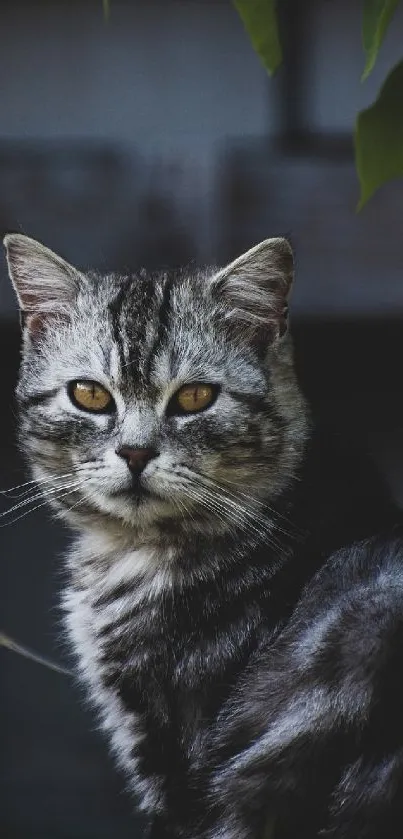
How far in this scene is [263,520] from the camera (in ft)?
4.72

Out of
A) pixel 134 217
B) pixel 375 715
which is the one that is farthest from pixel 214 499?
pixel 134 217

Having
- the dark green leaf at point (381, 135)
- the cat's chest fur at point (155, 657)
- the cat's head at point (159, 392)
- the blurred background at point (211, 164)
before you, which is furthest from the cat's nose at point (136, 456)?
the dark green leaf at point (381, 135)

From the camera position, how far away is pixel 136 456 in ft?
4.36

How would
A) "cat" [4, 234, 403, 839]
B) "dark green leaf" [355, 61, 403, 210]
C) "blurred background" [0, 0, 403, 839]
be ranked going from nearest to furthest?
1. "dark green leaf" [355, 61, 403, 210]
2. "cat" [4, 234, 403, 839]
3. "blurred background" [0, 0, 403, 839]

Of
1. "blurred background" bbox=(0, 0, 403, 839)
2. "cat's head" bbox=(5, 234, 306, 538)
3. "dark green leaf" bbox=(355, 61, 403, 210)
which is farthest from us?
"blurred background" bbox=(0, 0, 403, 839)

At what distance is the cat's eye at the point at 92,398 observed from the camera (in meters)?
1.41

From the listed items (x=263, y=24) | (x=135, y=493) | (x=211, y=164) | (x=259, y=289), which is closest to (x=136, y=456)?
(x=135, y=493)

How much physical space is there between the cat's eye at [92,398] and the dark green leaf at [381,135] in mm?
835

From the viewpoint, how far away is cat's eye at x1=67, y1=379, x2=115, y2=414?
1406mm

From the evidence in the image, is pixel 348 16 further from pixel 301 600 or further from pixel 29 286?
pixel 301 600

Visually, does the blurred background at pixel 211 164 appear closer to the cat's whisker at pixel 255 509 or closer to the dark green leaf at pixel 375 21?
the cat's whisker at pixel 255 509

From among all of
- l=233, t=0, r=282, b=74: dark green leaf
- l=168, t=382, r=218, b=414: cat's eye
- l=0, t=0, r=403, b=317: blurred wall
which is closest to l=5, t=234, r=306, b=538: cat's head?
l=168, t=382, r=218, b=414: cat's eye

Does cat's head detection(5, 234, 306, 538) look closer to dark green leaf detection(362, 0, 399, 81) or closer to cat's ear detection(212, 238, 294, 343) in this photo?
cat's ear detection(212, 238, 294, 343)

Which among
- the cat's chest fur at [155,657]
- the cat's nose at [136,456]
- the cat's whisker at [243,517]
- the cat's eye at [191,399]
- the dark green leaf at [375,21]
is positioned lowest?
the cat's chest fur at [155,657]
